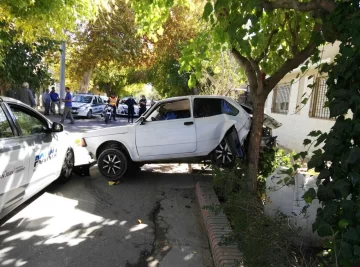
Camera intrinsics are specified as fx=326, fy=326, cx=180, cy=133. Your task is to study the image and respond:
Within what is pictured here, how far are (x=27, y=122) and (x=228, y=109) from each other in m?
3.78

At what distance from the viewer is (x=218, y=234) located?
12.4 feet

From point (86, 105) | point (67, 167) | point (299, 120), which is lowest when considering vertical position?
point (299, 120)

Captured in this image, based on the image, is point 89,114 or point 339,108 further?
point 89,114

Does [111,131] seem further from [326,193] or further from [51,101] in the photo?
[51,101]

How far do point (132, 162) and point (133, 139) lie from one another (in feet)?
1.80

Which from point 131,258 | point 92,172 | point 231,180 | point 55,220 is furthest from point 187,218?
point 92,172

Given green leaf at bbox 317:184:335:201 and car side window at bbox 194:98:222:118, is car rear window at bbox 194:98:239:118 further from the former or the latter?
green leaf at bbox 317:184:335:201

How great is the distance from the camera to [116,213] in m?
4.90

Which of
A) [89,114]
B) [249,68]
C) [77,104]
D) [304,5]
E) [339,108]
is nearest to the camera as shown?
[339,108]

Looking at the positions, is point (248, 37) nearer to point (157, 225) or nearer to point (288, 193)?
point (288, 193)

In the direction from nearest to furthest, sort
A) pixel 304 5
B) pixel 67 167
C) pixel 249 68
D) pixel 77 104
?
pixel 304 5 < pixel 249 68 < pixel 67 167 < pixel 77 104

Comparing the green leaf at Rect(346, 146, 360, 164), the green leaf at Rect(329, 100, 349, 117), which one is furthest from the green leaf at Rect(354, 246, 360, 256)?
the green leaf at Rect(329, 100, 349, 117)

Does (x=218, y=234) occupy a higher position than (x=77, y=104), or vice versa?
(x=77, y=104)

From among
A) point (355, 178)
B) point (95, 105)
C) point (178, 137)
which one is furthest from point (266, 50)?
point (95, 105)
